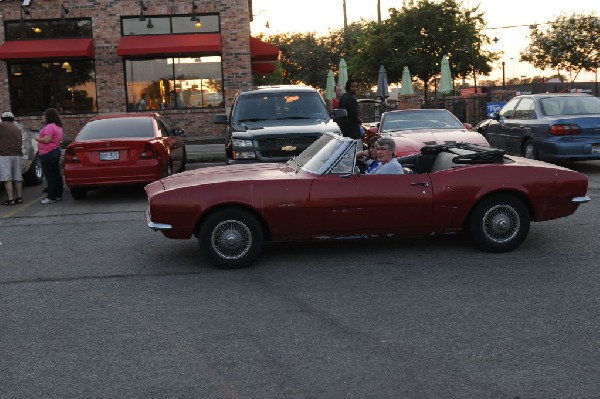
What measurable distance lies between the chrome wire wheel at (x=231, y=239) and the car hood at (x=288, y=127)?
515 cm

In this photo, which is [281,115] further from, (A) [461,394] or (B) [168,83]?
(B) [168,83]

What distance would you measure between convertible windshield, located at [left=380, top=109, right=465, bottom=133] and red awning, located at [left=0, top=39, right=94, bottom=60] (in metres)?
13.6

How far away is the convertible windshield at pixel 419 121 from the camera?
14070 mm

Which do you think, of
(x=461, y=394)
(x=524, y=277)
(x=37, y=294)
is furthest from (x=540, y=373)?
(x=37, y=294)

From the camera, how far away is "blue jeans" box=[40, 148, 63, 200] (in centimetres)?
1281

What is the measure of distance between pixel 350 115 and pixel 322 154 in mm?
6376

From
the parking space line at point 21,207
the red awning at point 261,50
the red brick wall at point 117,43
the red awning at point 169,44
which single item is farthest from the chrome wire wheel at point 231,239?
the red awning at point 261,50

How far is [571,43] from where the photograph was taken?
49.0 meters

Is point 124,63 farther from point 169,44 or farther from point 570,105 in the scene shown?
point 570,105

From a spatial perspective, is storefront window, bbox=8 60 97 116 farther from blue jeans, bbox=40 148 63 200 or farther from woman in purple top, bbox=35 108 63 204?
woman in purple top, bbox=35 108 63 204

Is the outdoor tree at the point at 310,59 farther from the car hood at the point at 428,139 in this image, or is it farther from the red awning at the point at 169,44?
the car hood at the point at 428,139

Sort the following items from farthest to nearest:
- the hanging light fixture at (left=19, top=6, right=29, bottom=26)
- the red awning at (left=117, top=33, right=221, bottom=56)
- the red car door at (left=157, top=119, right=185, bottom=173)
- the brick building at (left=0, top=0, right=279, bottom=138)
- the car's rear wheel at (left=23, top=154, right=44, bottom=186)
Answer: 1. the brick building at (left=0, top=0, right=279, bottom=138)
2. the hanging light fixture at (left=19, top=6, right=29, bottom=26)
3. the red awning at (left=117, top=33, right=221, bottom=56)
4. the car's rear wheel at (left=23, top=154, right=44, bottom=186)
5. the red car door at (left=157, top=119, right=185, bottom=173)

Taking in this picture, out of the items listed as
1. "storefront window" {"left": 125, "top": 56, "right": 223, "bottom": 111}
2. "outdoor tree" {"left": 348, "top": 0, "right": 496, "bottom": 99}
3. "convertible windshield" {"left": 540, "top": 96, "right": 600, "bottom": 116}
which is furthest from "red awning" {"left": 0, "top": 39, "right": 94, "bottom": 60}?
"outdoor tree" {"left": 348, "top": 0, "right": 496, "bottom": 99}

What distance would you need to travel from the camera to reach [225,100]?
84.5ft
